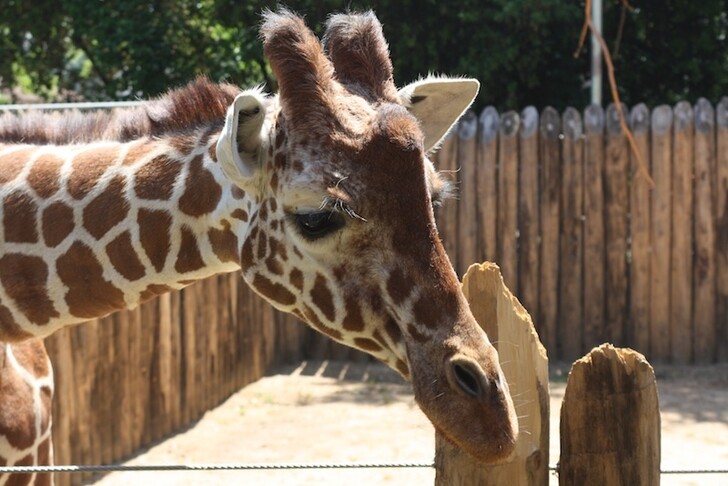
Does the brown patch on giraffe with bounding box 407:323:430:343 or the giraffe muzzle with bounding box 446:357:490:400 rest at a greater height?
the brown patch on giraffe with bounding box 407:323:430:343

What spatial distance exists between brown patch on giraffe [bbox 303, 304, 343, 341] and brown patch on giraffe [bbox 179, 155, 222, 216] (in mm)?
359

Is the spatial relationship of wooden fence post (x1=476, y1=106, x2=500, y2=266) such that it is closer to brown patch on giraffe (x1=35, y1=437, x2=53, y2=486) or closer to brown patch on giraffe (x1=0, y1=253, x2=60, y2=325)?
brown patch on giraffe (x1=35, y1=437, x2=53, y2=486)

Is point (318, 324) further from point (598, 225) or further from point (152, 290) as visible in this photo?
point (598, 225)

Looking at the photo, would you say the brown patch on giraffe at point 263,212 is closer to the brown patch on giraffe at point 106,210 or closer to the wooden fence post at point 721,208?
the brown patch on giraffe at point 106,210

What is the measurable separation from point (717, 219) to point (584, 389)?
23.2 feet

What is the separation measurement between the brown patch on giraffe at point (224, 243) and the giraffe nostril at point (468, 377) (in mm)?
673

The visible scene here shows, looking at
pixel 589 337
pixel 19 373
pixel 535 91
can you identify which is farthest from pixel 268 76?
pixel 19 373

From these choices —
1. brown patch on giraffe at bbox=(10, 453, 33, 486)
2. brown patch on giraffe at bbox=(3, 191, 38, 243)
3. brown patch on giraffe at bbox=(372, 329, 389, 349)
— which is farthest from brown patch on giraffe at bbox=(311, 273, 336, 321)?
brown patch on giraffe at bbox=(10, 453, 33, 486)

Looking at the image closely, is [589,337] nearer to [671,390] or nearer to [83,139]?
[671,390]

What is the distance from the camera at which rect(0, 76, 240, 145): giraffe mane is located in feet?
8.98

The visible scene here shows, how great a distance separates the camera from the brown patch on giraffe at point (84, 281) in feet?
8.72

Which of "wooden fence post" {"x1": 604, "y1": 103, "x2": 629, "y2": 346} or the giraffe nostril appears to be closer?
the giraffe nostril

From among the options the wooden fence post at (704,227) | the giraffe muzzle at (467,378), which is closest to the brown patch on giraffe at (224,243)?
the giraffe muzzle at (467,378)

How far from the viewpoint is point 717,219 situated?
9031 mm
